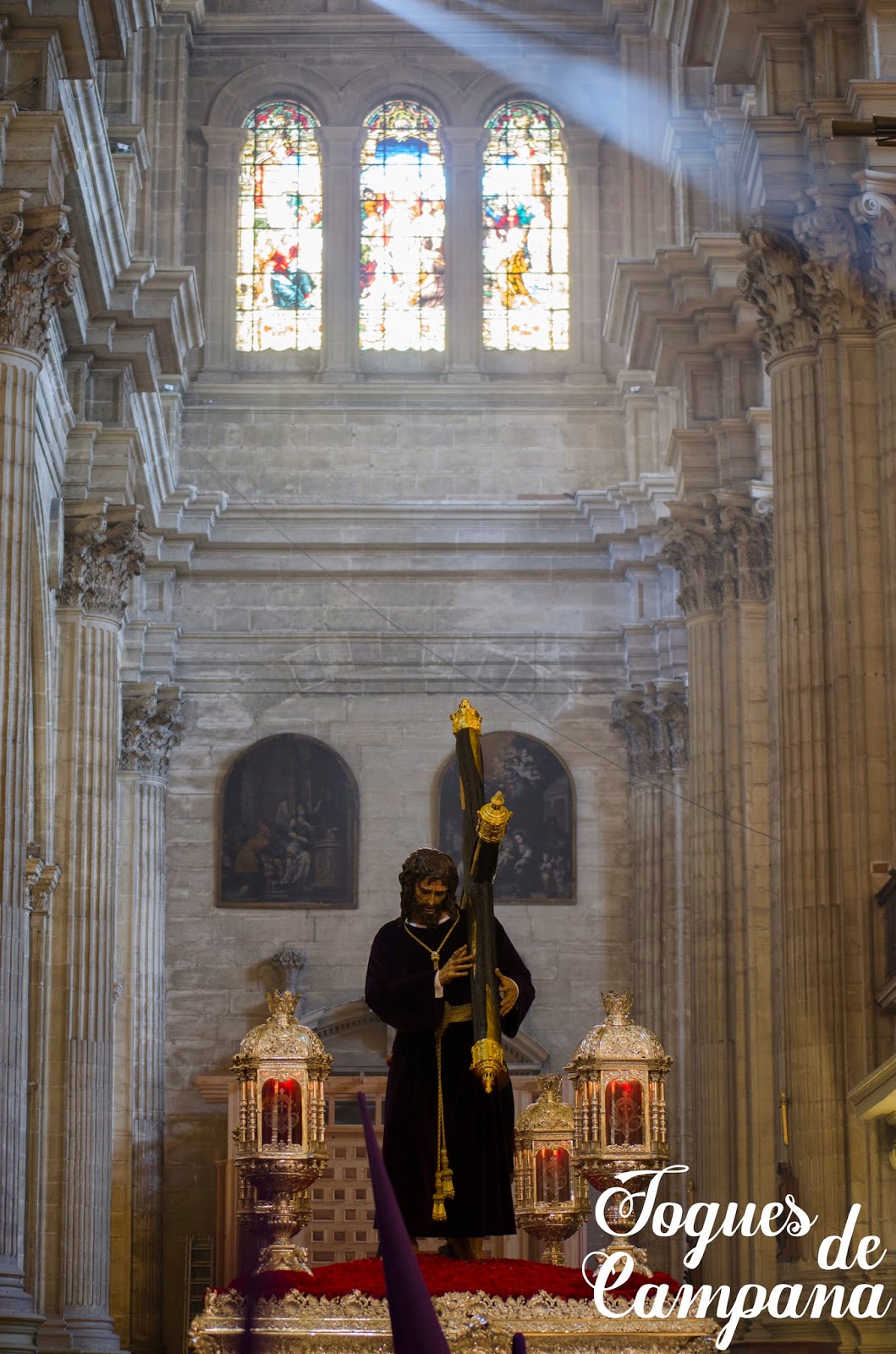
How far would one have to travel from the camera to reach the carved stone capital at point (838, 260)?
17625 millimetres

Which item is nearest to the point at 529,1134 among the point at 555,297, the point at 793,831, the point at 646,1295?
the point at 793,831

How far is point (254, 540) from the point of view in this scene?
111ft

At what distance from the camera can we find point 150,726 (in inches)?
1277

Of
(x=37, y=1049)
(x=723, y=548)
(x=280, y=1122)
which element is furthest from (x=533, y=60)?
(x=280, y=1122)

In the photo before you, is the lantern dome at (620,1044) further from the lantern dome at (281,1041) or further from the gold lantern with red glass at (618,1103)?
the lantern dome at (281,1041)

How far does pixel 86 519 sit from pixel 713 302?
7.34m

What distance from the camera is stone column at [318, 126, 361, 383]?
3512 centimetres

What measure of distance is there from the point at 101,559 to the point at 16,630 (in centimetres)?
745

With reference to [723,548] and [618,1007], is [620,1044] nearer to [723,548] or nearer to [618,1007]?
[618,1007]

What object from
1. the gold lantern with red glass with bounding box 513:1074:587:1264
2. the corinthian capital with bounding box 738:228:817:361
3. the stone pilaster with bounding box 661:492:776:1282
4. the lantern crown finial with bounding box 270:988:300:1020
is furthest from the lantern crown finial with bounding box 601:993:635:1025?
the stone pilaster with bounding box 661:492:776:1282

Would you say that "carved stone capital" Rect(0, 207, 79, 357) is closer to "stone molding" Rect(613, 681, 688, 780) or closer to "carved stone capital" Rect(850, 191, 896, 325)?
"carved stone capital" Rect(850, 191, 896, 325)

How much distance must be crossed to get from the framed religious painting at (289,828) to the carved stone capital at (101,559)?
723 centimetres

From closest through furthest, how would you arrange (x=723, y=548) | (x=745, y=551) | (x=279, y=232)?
(x=745, y=551) < (x=723, y=548) < (x=279, y=232)

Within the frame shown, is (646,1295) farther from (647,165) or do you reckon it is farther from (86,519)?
(647,165)
